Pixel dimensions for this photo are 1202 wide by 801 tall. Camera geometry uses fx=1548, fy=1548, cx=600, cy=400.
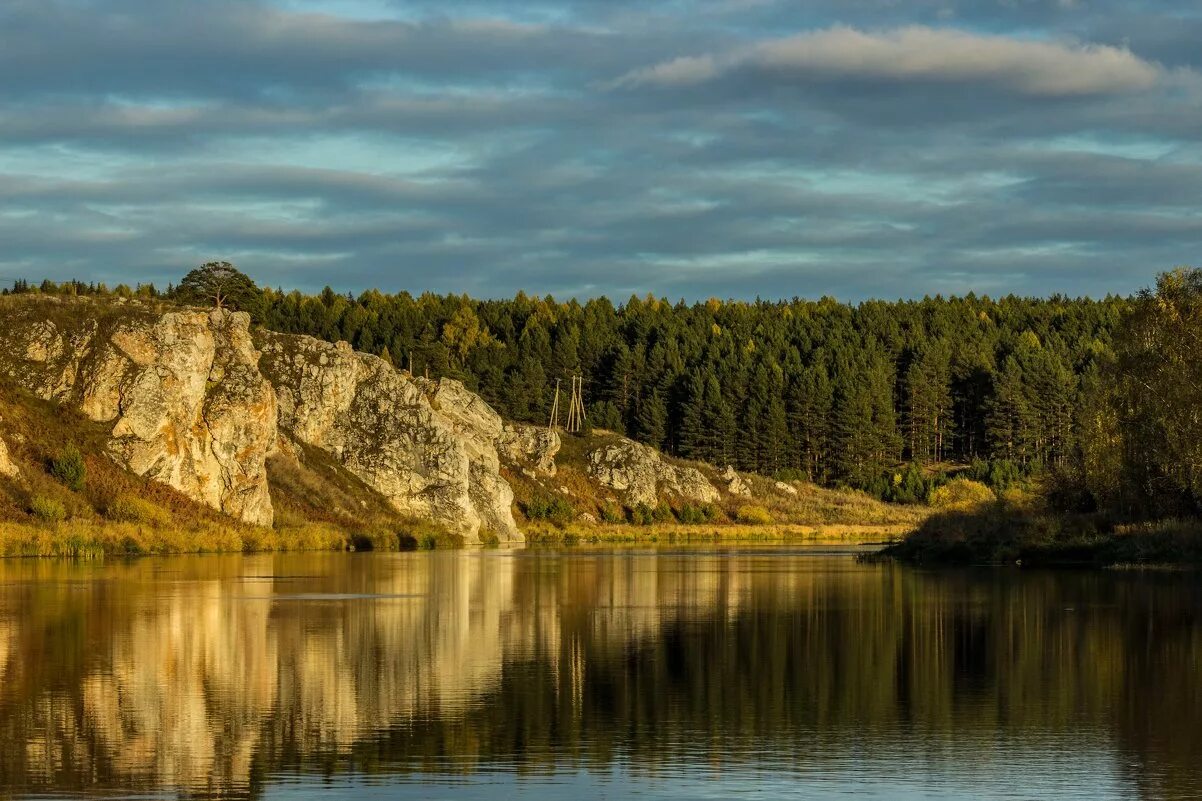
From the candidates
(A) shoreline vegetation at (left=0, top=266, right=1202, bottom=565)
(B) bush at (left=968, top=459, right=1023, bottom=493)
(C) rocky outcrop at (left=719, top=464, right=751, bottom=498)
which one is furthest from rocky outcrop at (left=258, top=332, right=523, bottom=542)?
(B) bush at (left=968, top=459, right=1023, bottom=493)

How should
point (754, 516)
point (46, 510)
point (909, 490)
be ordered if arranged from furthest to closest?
point (909, 490)
point (754, 516)
point (46, 510)

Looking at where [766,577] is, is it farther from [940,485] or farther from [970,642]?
[940,485]

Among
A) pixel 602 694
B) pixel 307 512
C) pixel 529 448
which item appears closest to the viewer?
pixel 602 694

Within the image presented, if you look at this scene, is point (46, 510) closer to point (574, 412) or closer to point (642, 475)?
point (642, 475)

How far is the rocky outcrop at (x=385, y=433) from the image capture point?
11606 cm

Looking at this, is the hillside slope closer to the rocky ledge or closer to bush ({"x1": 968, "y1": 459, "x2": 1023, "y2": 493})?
the rocky ledge

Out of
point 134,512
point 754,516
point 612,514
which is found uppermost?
point 134,512

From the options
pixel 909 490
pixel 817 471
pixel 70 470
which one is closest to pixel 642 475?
pixel 909 490

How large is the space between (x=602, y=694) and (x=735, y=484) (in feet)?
432

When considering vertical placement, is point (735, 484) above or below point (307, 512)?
above

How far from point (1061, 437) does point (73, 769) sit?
583 feet

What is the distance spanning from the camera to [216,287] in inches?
5394

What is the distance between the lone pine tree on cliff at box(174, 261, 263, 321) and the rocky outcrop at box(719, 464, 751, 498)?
50396 millimetres

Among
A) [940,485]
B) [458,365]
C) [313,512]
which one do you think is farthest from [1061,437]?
[313,512]
